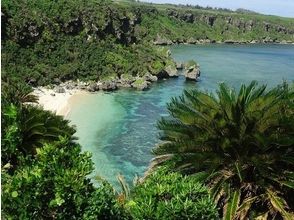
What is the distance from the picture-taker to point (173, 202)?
9.00 m

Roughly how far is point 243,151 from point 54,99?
56616 mm

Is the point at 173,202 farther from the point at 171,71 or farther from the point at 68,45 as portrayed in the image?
the point at 171,71

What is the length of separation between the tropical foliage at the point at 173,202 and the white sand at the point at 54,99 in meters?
51.8

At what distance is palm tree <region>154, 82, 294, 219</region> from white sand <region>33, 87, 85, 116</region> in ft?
156

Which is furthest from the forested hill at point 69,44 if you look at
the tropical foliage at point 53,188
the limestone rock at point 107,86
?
the tropical foliage at point 53,188

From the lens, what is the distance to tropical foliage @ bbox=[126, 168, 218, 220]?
8.81m

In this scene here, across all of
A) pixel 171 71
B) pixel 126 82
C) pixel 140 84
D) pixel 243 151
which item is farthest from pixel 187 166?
pixel 171 71

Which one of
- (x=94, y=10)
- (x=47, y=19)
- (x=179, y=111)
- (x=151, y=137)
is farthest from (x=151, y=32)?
(x=179, y=111)

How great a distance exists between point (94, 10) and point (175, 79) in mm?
22458

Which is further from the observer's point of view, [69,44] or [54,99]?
[69,44]

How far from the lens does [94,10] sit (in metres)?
99.6

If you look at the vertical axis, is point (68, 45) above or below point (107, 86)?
above

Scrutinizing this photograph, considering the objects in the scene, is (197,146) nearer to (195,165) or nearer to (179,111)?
(195,165)

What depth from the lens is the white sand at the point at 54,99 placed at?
62.1 metres
